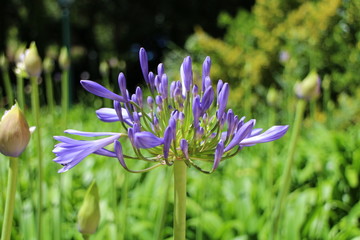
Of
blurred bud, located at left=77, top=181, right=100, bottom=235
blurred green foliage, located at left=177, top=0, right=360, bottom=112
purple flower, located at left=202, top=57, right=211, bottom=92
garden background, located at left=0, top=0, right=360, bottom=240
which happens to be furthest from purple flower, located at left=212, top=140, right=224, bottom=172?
blurred green foliage, located at left=177, top=0, right=360, bottom=112

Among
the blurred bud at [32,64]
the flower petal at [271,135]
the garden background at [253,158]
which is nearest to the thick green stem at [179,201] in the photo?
the flower petal at [271,135]

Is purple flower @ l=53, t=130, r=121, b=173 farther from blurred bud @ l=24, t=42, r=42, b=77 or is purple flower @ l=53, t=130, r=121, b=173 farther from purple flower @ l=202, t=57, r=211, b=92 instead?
blurred bud @ l=24, t=42, r=42, b=77

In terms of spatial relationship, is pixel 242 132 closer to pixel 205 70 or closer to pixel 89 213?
pixel 205 70

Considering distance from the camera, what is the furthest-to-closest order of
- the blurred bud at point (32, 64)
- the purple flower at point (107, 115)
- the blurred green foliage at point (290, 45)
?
the blurred green foliage at point (290, 45) → the blurred bud at point (32, 64) → the purple flower at point (107, 115)

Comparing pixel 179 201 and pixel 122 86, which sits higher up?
pixel 122 86

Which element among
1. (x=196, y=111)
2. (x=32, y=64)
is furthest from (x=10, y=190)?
(x=32, y=64)

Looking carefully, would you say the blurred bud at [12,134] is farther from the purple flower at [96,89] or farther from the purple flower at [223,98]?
the purple flower at [223,98]

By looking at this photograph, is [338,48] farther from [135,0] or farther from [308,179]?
[135,0]
